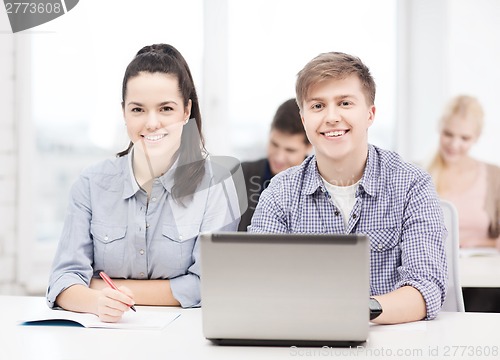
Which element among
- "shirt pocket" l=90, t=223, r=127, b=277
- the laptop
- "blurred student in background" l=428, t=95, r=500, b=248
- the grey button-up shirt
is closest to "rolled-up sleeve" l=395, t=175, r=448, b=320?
the laptop

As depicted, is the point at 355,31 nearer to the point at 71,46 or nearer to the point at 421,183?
the point at 71,46

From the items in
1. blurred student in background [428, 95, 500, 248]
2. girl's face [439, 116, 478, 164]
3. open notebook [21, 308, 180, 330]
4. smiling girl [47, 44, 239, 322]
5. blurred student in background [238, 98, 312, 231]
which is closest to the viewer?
open notebook [21, 308, 180, 330]

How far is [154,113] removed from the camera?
1.83 meters

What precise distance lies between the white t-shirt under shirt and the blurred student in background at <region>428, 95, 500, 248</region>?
59.4 inches

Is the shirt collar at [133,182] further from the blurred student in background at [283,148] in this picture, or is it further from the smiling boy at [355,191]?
the blurred student in background at [283,148]

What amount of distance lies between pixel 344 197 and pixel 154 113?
572 mm

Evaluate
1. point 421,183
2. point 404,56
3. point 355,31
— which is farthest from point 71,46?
point 421,183

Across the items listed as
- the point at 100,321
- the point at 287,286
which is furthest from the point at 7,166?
the point at 287,286

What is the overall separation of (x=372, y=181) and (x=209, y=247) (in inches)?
26.1

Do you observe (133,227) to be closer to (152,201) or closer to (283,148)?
(152,201)

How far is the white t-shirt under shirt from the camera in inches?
68.2

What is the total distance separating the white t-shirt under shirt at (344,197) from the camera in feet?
5.69

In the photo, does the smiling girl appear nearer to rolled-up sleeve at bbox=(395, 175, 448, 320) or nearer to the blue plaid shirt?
the blue plaid shirt

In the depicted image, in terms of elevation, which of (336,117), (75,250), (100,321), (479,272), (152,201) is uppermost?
(336,117)
